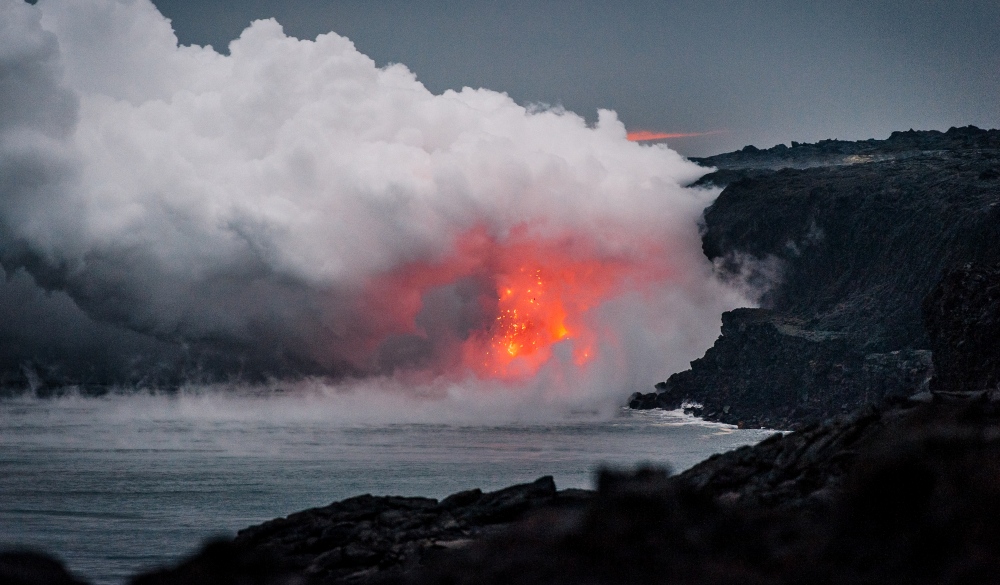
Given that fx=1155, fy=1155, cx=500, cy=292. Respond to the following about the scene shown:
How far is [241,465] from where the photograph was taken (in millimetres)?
166875

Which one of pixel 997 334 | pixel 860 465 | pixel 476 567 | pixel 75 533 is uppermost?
pixel 997 334

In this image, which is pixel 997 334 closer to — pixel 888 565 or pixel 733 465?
pixel 733 465

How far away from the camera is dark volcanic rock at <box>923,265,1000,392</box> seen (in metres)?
114

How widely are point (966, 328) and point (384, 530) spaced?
3642 inches

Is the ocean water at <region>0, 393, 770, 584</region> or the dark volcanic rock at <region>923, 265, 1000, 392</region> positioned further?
the dark volcanic rock at <region>923, 265, 1000, 392</region>

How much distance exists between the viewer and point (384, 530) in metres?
45.3

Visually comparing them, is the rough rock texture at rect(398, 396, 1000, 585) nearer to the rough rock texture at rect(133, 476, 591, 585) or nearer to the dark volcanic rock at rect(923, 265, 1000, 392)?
the rough rock texture at rect(133, 476, 591, 585)

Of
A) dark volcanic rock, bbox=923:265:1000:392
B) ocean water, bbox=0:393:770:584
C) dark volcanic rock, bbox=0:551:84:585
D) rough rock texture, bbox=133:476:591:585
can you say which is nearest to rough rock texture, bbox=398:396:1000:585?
dark volcanic rock, bbox=0:551:84:585

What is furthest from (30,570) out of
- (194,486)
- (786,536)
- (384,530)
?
(194,486)

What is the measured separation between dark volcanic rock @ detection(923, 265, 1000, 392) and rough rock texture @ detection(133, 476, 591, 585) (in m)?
71.3

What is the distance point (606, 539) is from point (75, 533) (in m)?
74.5

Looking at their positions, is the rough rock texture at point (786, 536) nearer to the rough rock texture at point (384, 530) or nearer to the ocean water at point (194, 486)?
the rough rock texture at point (384, 530)

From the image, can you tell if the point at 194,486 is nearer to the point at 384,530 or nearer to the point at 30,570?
the point at 384,530

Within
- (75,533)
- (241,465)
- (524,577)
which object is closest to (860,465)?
(524,577)
